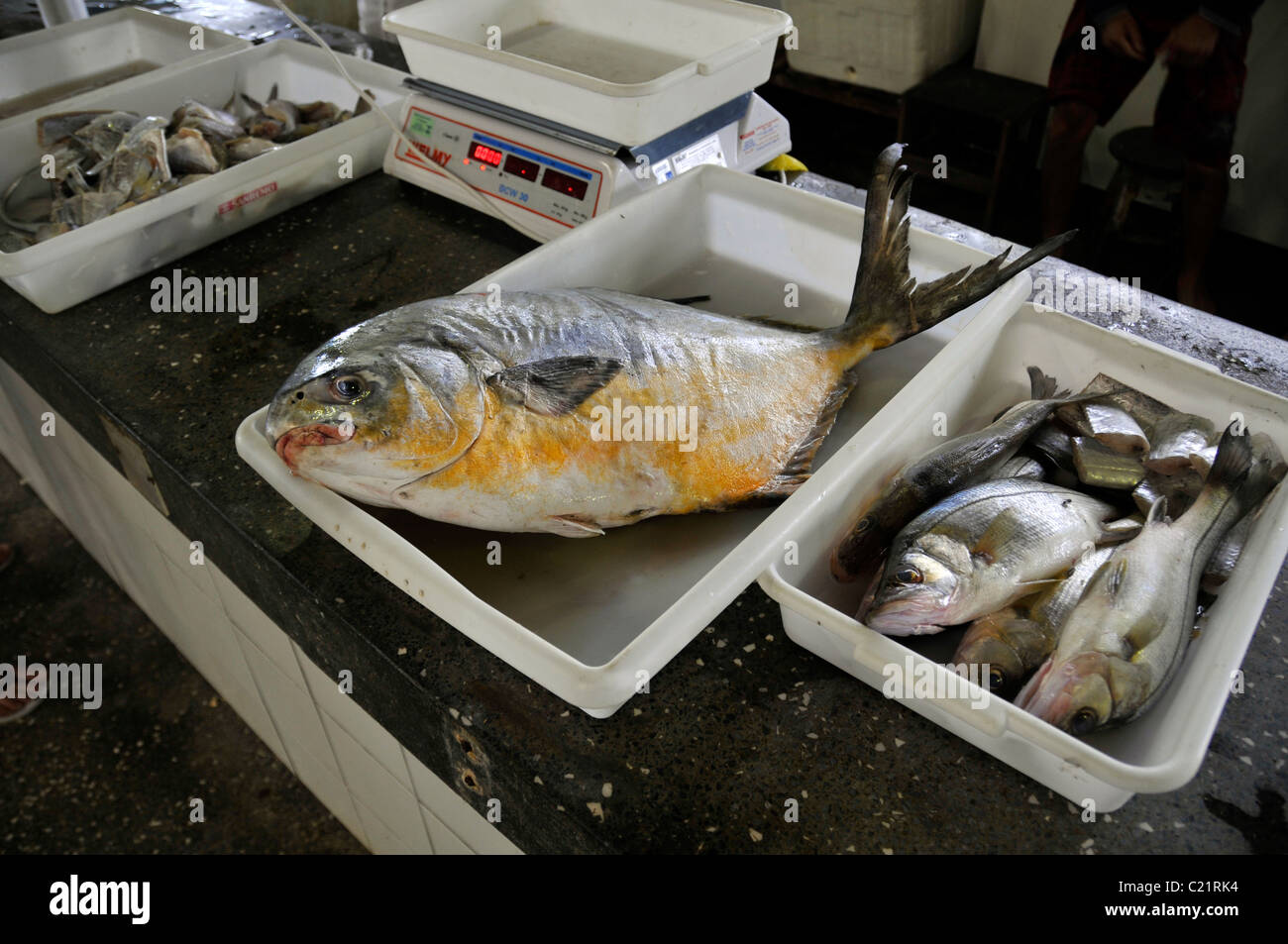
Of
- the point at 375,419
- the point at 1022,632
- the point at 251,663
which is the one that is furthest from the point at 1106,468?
the point at 251,663

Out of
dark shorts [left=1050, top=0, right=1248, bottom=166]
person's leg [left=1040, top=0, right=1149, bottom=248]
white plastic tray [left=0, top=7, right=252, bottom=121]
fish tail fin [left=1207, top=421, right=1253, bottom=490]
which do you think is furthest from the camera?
person's leg [left=1040, top=0, right=1149, bottom=248]

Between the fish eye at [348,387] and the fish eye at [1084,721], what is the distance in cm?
74

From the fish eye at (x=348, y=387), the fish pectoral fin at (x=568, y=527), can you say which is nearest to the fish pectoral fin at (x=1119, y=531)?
the fish pectoral fin at (x=568, y=527)

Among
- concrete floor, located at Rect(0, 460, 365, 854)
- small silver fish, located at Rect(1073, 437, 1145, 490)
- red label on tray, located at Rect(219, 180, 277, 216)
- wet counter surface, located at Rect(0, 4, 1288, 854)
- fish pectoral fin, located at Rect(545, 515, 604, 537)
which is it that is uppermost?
red label on tray, located at Rect(219, 180, 277, 216)

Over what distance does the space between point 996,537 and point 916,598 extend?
0.42ft

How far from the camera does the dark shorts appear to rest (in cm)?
277

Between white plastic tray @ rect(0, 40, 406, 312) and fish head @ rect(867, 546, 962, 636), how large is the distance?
1414 millimetres

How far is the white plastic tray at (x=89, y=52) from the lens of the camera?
2199 millimetres

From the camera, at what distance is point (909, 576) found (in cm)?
85

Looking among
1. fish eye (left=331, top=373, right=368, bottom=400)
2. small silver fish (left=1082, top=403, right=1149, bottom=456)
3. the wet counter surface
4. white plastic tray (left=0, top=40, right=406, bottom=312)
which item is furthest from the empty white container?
fish eye (left=331, top=373, right=368, bottom=400)

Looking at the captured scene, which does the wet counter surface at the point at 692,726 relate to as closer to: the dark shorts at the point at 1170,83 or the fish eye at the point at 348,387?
the fish eye at the point at 348,387

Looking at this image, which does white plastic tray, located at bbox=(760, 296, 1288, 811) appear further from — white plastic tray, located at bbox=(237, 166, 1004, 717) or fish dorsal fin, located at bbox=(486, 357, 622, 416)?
fish dorsal fin, located at bbox=(486, 357, 622, 416)

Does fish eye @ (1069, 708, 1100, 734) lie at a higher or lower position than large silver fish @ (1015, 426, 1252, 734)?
lower
